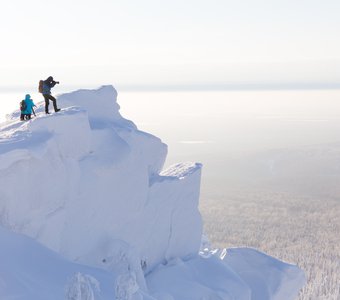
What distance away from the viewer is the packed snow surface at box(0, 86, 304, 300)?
71.1ft

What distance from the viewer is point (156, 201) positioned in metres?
32.8

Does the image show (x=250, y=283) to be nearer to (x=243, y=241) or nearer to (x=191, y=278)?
(x=191, y=278)

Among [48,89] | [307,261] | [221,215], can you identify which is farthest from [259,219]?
[48,89]

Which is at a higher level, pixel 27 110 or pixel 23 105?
pixel 23 105

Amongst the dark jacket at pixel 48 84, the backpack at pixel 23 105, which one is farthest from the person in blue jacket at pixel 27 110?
the dark jacket at pixel 48 84

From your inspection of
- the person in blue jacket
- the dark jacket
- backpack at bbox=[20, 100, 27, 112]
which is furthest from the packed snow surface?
the dark jacket

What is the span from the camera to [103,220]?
28500 millimetres

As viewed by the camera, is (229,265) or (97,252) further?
(229,265)

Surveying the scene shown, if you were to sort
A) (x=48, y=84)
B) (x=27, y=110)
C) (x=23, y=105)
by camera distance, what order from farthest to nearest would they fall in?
1. (x=27, y=110)
2. (x=23, y=105)
3. (x=48, y=84)

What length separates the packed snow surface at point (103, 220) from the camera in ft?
71.1

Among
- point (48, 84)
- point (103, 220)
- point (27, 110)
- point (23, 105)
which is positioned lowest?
point (103, 220)

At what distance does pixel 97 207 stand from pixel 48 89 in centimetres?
671

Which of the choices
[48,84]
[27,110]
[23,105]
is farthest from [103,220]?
[48,84]

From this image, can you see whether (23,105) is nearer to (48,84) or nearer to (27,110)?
(27,110)
